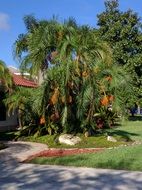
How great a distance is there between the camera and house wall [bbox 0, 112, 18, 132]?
24672mm

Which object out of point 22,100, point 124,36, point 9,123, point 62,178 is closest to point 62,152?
point 62,178

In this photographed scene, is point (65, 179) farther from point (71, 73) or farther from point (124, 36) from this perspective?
point (124, 36)

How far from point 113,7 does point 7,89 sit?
2244 cm

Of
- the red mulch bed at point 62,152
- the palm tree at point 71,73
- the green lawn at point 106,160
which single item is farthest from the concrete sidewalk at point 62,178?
the palm tree at point 71,73

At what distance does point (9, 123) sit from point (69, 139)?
359 inches

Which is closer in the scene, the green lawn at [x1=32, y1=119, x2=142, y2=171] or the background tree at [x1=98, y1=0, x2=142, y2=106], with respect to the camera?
the green lawn at [x1=32, y1=119, x2=142, y2=171]

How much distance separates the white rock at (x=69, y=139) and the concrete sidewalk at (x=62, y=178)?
453 cm

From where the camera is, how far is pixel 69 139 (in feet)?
56.0

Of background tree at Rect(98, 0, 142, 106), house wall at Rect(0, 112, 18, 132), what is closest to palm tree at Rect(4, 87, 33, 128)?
house wall at Rect(0, 112, 18, 132)

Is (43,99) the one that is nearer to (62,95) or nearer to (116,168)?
(62,95)

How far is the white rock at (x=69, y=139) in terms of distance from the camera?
16.9 meters

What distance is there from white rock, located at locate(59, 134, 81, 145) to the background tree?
804 inches

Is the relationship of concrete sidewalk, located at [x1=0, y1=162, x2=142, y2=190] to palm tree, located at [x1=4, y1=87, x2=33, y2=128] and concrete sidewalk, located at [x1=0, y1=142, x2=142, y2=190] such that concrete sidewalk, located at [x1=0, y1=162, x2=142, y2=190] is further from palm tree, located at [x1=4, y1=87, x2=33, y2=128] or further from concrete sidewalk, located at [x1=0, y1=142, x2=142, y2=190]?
palm tree, located at [x1=4, y1=87, x2=33, y2=128]

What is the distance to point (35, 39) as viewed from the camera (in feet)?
60.9
